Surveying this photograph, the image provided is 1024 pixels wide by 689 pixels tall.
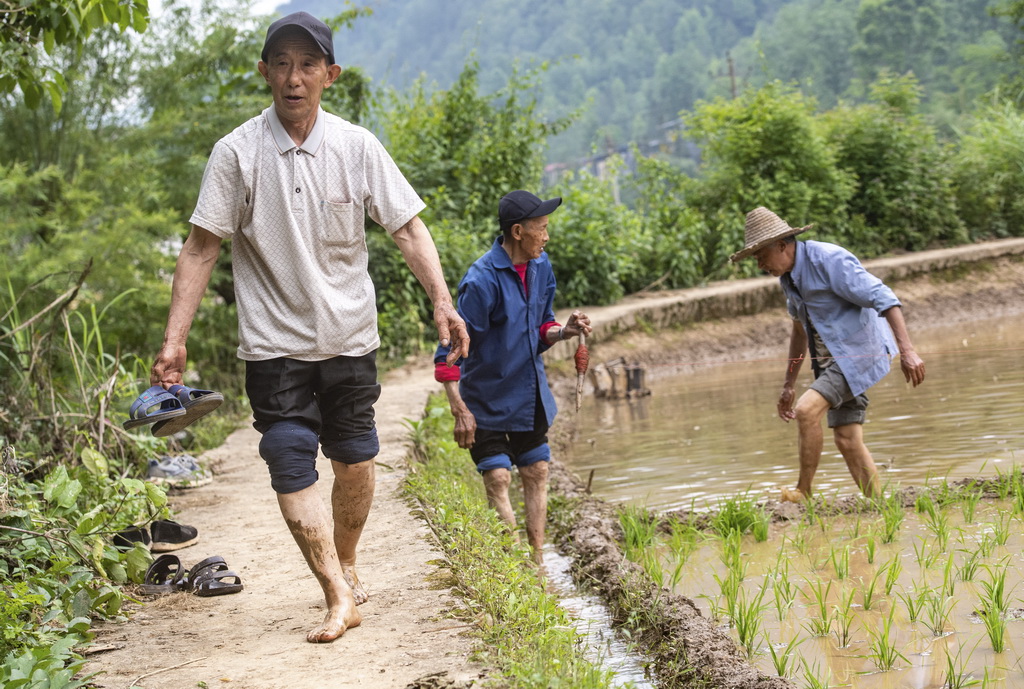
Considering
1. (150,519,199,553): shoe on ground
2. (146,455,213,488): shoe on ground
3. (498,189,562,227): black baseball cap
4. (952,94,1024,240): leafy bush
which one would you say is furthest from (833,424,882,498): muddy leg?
(952,94,1024,240): leafy bush

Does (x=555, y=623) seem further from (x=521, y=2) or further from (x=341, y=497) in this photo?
(x=521, y=2)

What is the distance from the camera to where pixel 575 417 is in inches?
395

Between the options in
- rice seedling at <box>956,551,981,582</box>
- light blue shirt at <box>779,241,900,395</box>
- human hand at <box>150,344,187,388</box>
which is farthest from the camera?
light blue shirt at <box>779,241,900,395</box>

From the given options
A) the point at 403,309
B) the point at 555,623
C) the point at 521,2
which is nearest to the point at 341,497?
the point at 555,623

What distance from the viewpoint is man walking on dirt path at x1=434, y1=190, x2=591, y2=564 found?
4652 mm

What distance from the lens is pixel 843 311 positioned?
5578mm

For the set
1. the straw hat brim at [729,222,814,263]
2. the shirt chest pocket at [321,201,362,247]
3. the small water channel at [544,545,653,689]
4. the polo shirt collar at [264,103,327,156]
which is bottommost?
the small water channel at [544,545,653,689]

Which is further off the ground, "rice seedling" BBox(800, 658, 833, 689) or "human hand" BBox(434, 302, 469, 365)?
"human hand" BBox(434, 302, 469, 365)

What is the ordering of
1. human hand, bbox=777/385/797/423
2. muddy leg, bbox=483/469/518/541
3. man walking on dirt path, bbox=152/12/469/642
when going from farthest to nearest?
1. human hand, bbox=777/385/797/423
2. muddy leg, bbox=483/469/518/541
3. man walking on dirt path, bbox=152/12/469/642

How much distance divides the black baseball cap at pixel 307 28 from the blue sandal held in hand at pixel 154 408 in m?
1.09

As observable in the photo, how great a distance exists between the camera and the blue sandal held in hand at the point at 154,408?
10.2ft

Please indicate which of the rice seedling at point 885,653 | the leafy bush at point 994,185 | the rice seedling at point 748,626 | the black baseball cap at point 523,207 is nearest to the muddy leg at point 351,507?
the rice seedling at point 748,626

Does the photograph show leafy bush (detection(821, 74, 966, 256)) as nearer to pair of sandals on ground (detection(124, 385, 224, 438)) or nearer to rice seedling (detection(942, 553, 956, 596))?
rice seedling (detection(942, 553, 956, 596))

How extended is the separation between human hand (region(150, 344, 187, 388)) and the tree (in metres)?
1.46
